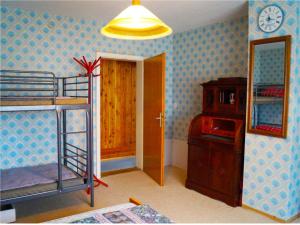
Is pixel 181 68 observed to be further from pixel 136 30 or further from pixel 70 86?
pixel 136 30

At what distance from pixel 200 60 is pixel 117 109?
224cm

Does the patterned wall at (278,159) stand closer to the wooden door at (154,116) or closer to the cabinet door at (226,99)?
the cabinet door at (226,99)

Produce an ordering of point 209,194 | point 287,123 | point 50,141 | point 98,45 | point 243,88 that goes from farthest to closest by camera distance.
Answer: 1. point 98,45
2. point 50,141
3. point 209,194
4. point 243,88
5. point 287,123

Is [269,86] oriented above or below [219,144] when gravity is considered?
above

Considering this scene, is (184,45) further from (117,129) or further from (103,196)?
(103,196)

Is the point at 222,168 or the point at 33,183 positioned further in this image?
the point at 222,168

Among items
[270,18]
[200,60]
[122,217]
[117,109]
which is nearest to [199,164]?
[200,60]

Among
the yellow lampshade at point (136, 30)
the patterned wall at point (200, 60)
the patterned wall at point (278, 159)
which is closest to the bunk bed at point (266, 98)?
the patterned wall at point (278, 159)

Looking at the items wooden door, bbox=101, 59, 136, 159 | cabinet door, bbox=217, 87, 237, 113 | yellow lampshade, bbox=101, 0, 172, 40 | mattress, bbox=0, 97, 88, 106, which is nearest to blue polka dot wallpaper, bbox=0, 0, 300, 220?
cabinet door, bbox=217, 87, 237, 113

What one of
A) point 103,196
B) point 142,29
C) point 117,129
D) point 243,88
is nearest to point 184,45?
point 243,88

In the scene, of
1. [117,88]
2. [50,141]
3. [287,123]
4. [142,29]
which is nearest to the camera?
[142,29]

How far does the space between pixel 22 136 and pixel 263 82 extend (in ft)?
10.0

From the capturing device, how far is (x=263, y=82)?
310 cm

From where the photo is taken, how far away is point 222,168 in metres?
3.45
